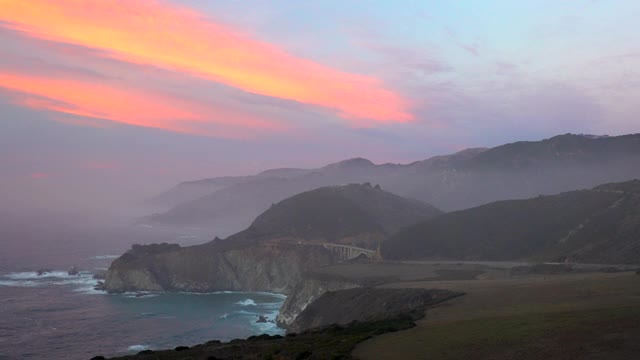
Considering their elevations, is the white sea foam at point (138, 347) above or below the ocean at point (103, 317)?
below

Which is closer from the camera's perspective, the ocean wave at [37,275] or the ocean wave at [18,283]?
the ocean wave at [18,283]

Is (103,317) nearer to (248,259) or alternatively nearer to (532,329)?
(248,259)

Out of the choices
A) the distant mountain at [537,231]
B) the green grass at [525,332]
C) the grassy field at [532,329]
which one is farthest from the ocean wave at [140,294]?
the green grass at [525,332]

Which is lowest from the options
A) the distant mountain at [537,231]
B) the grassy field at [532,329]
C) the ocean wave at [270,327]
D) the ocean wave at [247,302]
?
the ocean wave at [270,327]

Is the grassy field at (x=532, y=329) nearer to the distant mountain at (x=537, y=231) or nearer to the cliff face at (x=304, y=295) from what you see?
the cliff face at (x=304, y=295)

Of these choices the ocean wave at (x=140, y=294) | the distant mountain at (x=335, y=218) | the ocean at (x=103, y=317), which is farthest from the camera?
the distant mountain at (x=335, y=218)

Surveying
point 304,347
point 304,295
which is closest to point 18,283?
point 304,295

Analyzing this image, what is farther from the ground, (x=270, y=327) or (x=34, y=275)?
(x=34, y=275)

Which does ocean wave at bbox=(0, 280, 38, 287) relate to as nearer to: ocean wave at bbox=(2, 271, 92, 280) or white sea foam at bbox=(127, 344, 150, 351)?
ocean wave at bbox=(2, 271, 92, 280)
